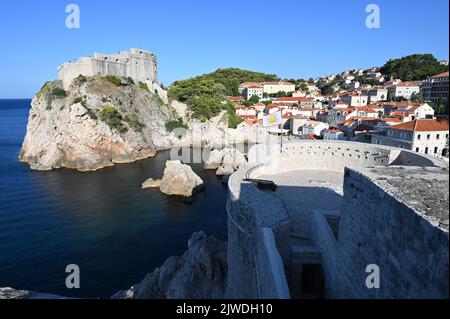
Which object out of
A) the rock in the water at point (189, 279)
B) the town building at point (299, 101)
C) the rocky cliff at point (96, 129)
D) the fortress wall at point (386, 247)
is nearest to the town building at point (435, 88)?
the town building at point (299, 101)

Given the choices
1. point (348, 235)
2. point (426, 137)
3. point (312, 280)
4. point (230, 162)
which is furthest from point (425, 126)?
point (348, 235)

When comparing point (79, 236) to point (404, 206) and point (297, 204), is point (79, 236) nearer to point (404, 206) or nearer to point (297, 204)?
point (297, 204)

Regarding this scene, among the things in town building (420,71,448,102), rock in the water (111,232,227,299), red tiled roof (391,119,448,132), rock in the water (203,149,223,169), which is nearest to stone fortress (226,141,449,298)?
rock in the water (111,232,227,299)

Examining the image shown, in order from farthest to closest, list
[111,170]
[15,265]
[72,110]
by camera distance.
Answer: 1. [72,110]
2. [111,170]
3. [15,265]

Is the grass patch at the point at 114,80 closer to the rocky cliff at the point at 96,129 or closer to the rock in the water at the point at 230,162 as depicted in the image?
the rocky cliff at the point at 96,129

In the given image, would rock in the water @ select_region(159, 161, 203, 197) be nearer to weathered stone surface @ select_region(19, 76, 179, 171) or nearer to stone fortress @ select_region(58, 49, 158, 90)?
weathered stone surface @ select_region(19, 76, 179, 171)

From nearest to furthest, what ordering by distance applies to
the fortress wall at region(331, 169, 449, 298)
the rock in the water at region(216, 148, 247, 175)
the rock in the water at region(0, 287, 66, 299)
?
the fortress wall at region(331, 169, 449, 298) → the rock in the water at region(0, 287, 66, 299) → the rock in the water at region(216, 148, 247, 175)
